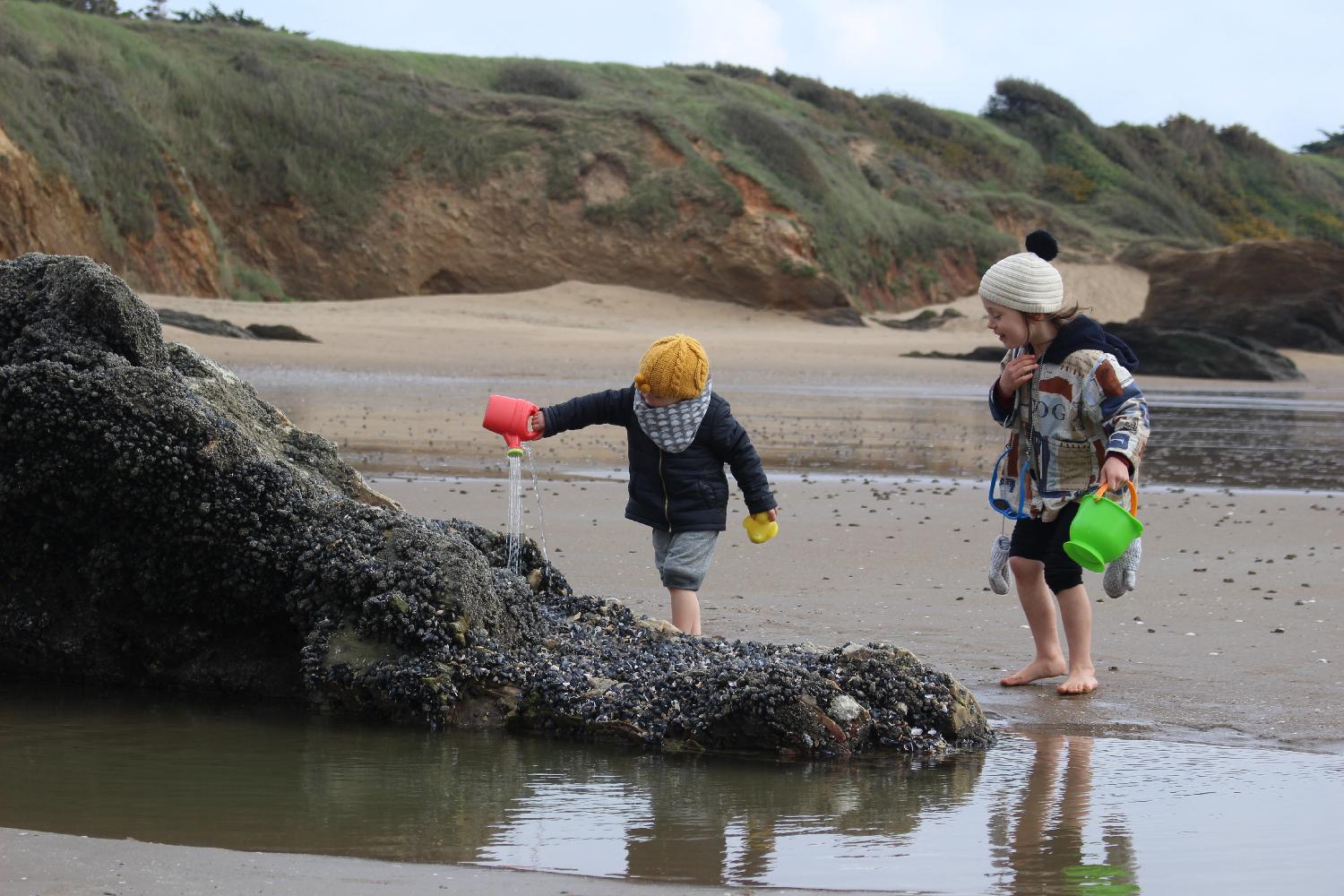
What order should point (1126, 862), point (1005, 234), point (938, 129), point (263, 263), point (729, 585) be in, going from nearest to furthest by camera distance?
1. point (1126, 862)
2. point (729, 585)
3. point (263, 263)
4. point (1005, 234)
5. point (938, 129)

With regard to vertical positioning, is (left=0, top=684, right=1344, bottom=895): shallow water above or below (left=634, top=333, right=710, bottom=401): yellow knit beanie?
below

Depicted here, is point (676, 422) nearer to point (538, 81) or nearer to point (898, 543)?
point (898, 543)

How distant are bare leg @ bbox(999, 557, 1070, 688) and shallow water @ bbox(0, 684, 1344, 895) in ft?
2.43

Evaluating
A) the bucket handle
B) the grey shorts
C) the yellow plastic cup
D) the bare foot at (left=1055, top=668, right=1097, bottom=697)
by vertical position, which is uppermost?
the bucket handle

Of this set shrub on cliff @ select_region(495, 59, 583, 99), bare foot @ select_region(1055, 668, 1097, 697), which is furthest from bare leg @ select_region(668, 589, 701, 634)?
shrub on cliff @ select_region(495, 59, 583, 99)

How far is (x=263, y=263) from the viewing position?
1335 inches

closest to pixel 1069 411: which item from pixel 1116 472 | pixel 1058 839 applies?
pixel 1116 472

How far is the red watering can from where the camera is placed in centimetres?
533

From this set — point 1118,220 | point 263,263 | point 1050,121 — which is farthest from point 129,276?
point 1050,121

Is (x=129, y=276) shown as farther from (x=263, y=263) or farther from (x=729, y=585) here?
(x=729, y=585)

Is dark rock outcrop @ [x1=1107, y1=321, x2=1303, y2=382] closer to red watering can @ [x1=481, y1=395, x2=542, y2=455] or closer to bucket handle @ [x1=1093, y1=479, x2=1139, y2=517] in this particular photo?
bucket handle @ [x1=1093, y1=479, x2=1139, y2=517]

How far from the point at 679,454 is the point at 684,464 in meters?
0.04

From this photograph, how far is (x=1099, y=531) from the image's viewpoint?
479 cm

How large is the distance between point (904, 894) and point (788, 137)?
38456mm
